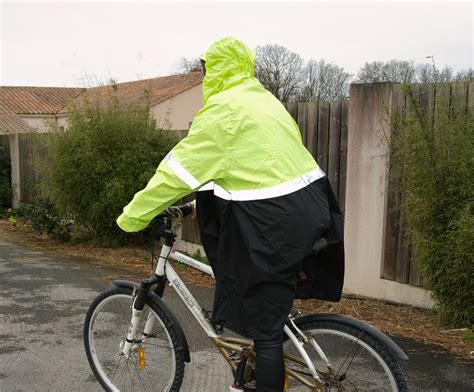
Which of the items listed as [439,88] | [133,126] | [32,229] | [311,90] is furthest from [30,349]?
[311,90]

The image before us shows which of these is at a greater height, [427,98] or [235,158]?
[427,98]

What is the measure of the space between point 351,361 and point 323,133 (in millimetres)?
4020

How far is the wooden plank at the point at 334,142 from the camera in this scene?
6.19m

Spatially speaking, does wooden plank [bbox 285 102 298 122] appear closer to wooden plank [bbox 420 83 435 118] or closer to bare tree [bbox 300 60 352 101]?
wooden plank [bbox 420 83 435 118]

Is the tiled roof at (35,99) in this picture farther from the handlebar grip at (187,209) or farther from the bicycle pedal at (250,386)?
the bicycle pedal at (250,386)

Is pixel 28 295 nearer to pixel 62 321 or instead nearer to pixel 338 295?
pixel 62 321

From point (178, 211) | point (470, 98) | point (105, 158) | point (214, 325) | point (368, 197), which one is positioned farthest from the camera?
point (105, 158)

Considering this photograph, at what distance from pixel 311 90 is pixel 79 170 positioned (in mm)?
25761

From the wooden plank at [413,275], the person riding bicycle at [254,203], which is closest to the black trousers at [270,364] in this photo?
the person riding bicycle at [254,203]

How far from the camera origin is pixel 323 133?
20.9 ft

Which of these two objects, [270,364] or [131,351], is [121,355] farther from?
[270,364]

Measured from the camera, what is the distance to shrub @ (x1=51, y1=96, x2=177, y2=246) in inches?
334

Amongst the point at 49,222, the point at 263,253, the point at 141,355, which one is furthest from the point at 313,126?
the point at 49,222

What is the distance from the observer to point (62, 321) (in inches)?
203
